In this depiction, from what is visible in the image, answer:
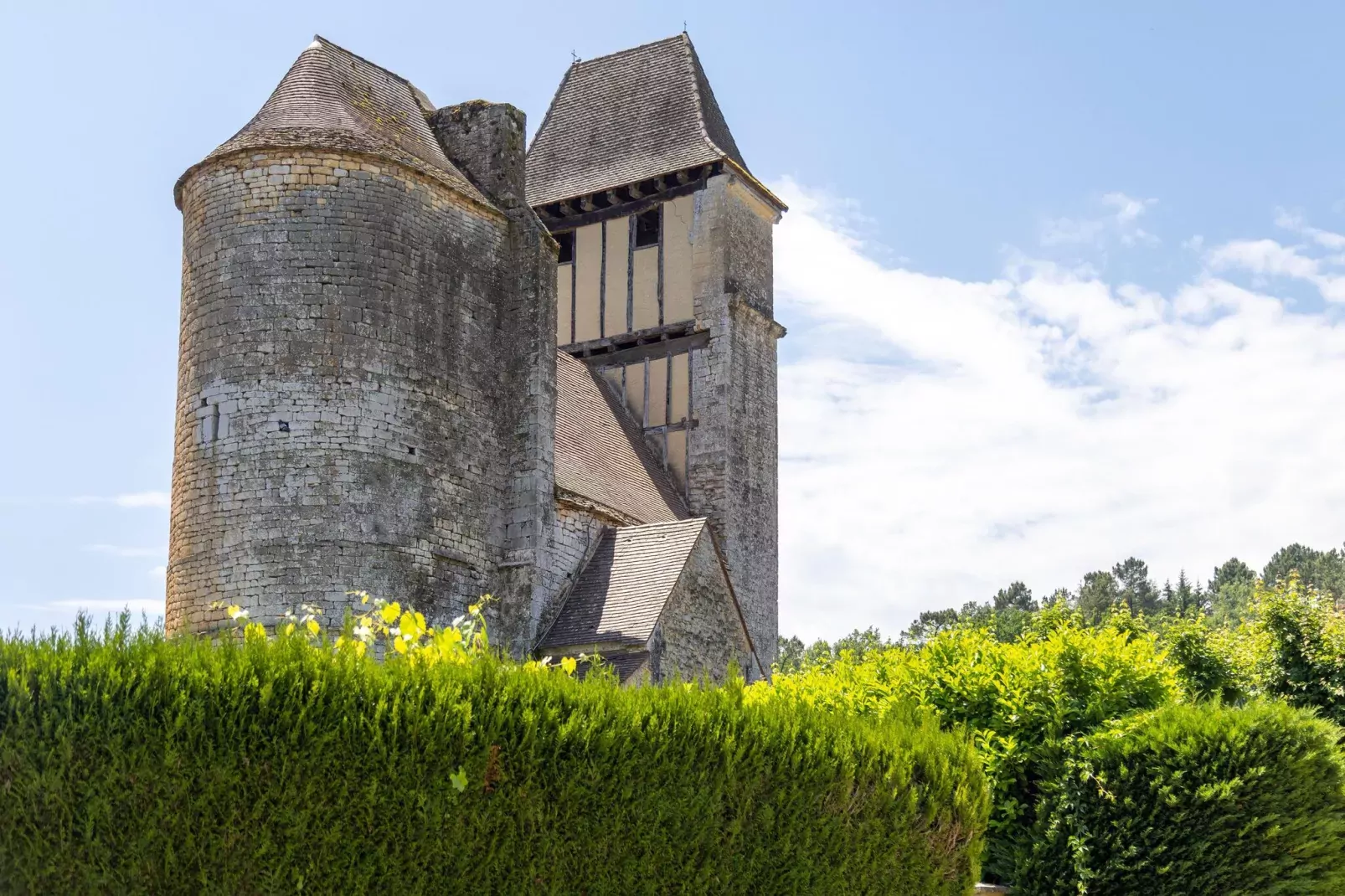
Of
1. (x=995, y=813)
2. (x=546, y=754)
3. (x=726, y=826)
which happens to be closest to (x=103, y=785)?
(x=546, y=754)

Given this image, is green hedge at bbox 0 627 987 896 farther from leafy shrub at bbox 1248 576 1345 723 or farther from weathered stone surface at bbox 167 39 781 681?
leafy shrub at bbox 1248 576 1345 723

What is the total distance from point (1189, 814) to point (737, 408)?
1581 cm

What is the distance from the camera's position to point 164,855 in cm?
840

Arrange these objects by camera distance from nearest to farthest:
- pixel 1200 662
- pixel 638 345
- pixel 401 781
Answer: pixel 401 781, pixel 1200 662, pixel 638 345

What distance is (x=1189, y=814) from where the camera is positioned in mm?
13133

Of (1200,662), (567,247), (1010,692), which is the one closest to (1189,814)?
(1010,692)

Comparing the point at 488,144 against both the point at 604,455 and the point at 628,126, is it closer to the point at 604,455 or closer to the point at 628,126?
Result: the point at 604,455

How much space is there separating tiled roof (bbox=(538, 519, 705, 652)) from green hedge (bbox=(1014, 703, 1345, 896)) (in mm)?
6371

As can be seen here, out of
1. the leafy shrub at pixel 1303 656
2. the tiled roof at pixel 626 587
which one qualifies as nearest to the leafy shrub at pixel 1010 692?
the leafy shrub at pixel 1303 656

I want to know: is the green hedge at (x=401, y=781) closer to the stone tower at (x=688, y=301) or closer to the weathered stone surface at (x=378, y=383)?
the weathered stone surface at (x=378, y=383)

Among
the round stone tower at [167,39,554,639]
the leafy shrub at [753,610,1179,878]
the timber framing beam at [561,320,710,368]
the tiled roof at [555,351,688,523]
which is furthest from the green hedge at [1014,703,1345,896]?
the timber framing beam at [561,320,710,368]

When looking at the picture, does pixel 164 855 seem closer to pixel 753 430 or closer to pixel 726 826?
pixel 726 826

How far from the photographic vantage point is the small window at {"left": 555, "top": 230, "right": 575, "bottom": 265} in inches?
1156

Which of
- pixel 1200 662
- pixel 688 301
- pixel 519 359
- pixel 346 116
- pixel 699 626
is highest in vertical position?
pixel 688 301
